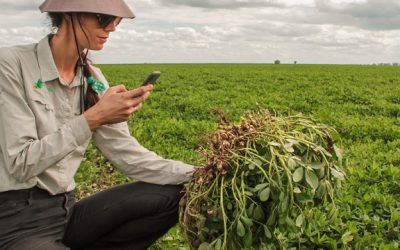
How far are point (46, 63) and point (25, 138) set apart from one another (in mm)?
468

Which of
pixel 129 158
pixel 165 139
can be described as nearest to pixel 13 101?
pixel 129 158

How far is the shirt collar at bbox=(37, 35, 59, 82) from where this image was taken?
287 centimetres

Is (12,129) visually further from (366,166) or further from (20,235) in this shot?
(366,166)

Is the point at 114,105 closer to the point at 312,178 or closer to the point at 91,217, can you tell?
the point at 91,217

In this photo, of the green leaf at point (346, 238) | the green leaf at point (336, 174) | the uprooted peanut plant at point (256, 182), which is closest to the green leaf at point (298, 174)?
the uprooted peanut plant at point (256, 182)

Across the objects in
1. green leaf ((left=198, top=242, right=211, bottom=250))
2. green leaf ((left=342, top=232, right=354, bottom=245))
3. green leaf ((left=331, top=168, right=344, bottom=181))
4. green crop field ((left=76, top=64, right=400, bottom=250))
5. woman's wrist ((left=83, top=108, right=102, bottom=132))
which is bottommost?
green crop field ((left=76, top=64, right=400, bottom=250))

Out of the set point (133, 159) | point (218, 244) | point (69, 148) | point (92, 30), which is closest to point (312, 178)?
point (218, 244)

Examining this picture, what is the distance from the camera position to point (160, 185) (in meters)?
3.06

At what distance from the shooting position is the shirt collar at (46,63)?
9.41ft

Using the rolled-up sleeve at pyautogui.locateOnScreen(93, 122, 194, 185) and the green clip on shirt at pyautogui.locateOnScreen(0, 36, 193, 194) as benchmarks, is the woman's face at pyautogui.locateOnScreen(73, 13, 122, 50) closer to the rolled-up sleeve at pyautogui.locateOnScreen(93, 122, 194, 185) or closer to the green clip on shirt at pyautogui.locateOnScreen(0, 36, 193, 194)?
the green clip on shirt at pyautogui.locateOnScreen(0, 36, 193, 194)

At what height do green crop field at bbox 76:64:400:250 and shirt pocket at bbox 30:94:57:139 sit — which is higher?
shirt pocket at bbox 30:94:57:139

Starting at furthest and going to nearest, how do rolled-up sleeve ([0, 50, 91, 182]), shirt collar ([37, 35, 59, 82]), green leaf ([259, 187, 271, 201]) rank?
1. shirt collar ([37, 35, 59, 82])
2. rolled-up sleeve ([0, 50, 91, 182])
3. green leaf ([259, 187, 271, 201])

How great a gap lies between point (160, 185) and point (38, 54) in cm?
93

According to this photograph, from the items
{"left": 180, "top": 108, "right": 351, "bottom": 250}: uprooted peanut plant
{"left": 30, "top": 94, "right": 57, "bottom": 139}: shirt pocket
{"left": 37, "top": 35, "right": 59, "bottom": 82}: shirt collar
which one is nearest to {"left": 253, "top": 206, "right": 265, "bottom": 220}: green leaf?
{"left": 180, "top": 108, "right": 351, "bottom": 250}: uprooted peanut plant
